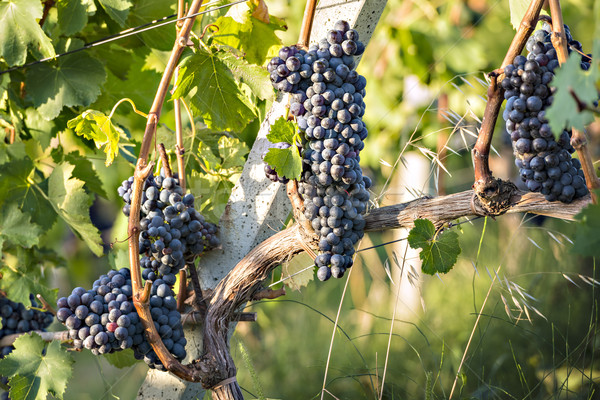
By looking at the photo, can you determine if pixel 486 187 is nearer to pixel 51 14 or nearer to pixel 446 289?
pixel 51 14

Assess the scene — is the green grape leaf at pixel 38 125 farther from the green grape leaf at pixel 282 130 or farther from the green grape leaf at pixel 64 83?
the green grape leaf at pixel 282 130

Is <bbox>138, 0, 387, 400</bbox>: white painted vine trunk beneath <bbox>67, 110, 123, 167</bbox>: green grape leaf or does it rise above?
beneath

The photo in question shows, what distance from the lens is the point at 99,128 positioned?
39.1 inches

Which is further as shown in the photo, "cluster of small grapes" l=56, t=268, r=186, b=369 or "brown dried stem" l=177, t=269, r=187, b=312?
"brown dried stem" l=177, t=269, r=187, b=312

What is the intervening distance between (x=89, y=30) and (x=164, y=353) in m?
0.77

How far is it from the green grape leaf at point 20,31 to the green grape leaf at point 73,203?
253mm

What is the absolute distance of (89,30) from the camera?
4.31 feet

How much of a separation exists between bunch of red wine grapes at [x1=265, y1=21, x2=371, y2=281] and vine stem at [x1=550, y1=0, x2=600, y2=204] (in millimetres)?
250

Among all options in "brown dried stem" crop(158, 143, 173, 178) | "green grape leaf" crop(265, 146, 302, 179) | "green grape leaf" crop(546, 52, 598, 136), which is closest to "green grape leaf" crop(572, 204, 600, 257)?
"green grape leaf" crop(546, 52, 598, 136)

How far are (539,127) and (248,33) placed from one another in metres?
0.59

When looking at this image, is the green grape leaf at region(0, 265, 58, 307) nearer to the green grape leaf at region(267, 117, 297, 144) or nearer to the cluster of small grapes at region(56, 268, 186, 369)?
the cluster of small grapes at region(56, 268, 186, 369)

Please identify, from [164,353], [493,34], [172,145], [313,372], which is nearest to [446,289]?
[313,372]

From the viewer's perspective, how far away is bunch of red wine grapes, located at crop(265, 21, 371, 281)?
2.65 ft

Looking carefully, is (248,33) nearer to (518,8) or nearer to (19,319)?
(518,8)
